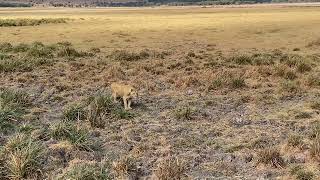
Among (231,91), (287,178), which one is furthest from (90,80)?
(287,178)

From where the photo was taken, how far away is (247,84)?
21.0m

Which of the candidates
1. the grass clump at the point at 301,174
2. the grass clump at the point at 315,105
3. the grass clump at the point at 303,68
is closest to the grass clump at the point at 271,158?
the grass clump at the point at 301,174

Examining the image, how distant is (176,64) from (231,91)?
8.21 meters

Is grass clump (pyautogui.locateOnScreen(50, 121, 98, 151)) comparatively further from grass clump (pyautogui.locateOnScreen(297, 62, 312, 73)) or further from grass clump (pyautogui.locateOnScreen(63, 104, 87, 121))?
grass clump (pyautogui.locateOnScreen(297, 62, 312, 73))

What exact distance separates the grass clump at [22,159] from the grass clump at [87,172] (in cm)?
65

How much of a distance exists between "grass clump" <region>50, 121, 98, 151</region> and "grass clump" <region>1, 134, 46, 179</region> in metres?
0.90

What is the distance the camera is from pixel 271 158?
34.6 ft

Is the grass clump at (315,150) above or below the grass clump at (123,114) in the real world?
above

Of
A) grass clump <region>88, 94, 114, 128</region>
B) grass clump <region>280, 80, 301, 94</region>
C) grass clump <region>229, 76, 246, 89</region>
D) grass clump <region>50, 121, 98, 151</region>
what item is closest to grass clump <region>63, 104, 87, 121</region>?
grass clump <region>88, 94, 114, 128</region>

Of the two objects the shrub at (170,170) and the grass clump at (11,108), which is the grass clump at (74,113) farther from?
the shrub at (170,170)

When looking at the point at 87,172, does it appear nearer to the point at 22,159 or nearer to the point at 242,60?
the point at 22,159

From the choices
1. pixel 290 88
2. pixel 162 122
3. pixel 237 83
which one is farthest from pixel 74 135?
pixel 290 88

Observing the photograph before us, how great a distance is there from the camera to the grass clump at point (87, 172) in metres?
9.14

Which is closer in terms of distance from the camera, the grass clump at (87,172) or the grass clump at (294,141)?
the grass clump at (87,172)
